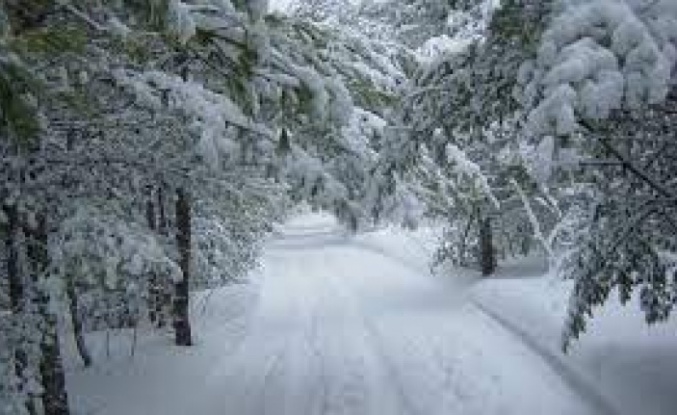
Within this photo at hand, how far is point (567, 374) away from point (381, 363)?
3275 mm

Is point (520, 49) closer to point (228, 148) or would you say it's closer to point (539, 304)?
point (228, 148)

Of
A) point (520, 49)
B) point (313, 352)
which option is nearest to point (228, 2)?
point (520, 49)

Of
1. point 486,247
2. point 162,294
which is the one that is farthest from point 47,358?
point 486,247

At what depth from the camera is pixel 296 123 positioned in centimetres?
941

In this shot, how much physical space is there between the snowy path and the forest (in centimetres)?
160

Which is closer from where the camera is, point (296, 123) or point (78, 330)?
point (296, 123)

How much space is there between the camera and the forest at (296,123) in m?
5.54

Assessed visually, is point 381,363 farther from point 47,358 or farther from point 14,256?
point 14,256

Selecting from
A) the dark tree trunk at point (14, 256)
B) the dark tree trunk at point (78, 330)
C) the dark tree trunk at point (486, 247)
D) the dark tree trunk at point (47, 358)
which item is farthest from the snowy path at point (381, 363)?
the dark tree trunk at point (14, 256)

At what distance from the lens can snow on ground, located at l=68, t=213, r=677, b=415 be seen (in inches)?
489

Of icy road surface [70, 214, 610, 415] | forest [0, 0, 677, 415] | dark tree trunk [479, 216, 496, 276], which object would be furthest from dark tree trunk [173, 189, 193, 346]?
dark tree trunk [479, 216, 496, 276]

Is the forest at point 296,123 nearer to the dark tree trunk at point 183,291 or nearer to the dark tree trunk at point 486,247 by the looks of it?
the dark tree trunk at point 183,291

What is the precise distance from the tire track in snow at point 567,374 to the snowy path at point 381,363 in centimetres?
9

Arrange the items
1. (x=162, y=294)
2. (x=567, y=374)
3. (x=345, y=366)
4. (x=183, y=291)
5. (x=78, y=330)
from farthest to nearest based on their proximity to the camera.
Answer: (x=162, y=294) < (x=183, y=291) < (x=78, y=330) < (x=345, y=366) < (x=567, y=374)
